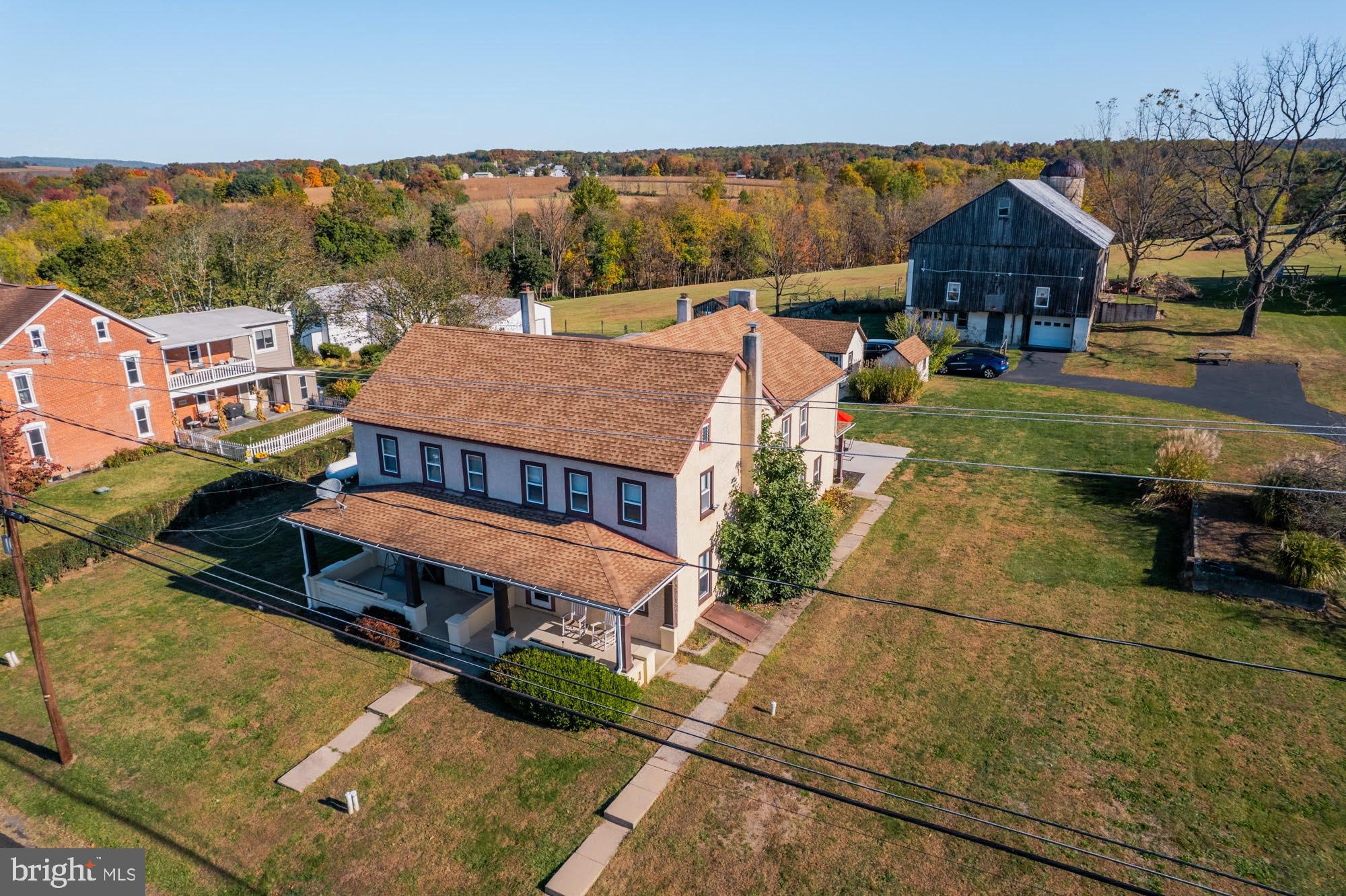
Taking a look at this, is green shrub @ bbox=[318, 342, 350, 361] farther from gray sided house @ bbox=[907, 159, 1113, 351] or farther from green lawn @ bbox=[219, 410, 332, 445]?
gray sided house @ bbox=[907, 159, 1113, 351]

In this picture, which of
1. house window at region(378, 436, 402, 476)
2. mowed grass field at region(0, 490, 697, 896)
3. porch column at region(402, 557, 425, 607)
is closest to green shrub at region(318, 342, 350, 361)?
house window at region(378, 436, 402, 476)

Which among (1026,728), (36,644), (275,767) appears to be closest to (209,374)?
(36,644)

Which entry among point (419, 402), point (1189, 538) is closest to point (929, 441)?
point (1189, 538)

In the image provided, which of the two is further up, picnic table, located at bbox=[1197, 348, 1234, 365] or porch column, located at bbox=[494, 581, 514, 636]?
picnic table, located at bbox=[1197, 348, 1234, 365]

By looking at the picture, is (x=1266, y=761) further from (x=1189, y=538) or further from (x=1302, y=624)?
(x=1189, y=538)

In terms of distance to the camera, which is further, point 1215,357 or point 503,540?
point 1215,357

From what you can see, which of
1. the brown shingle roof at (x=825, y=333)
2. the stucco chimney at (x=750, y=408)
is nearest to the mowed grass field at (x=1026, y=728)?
the stucco chimney at (x=750, y=408)

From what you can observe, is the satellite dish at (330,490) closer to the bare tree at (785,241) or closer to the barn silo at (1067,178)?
the barn silo at (1067,178)

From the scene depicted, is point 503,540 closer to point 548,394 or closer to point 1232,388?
point 548,394
